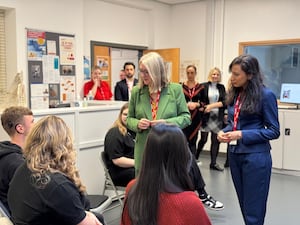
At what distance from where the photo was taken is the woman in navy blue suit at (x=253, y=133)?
2.19 meters

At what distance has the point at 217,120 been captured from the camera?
5426 millimetres

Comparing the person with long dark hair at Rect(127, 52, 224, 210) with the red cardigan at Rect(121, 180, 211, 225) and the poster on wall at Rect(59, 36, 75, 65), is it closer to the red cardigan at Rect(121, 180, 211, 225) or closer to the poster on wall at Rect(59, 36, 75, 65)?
the red cardigan at Rect(121, 180, 211, 225)

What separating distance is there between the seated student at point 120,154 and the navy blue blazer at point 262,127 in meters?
1.25

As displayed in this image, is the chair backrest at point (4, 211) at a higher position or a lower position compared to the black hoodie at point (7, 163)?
lower

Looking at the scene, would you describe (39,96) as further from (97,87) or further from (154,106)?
(154,106)

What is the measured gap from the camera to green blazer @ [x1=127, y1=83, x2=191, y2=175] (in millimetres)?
2609

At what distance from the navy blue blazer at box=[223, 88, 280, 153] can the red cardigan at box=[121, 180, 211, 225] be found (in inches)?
38.0

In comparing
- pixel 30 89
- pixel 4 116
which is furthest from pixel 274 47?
pixel 4 116

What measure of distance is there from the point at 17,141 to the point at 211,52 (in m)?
5.04

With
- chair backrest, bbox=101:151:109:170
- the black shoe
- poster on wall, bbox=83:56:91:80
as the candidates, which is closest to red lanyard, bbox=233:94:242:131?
chair backrest, bbox=101:151:109:170

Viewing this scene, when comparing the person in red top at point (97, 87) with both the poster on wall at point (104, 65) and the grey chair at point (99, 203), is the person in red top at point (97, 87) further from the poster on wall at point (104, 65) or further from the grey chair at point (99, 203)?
the grey chair at point (99, 203)

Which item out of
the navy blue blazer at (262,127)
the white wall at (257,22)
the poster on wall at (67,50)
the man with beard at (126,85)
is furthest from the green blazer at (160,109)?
the white wall at (257,22)

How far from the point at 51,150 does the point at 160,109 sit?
43.7 inches

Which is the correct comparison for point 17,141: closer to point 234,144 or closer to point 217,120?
point 234,144
